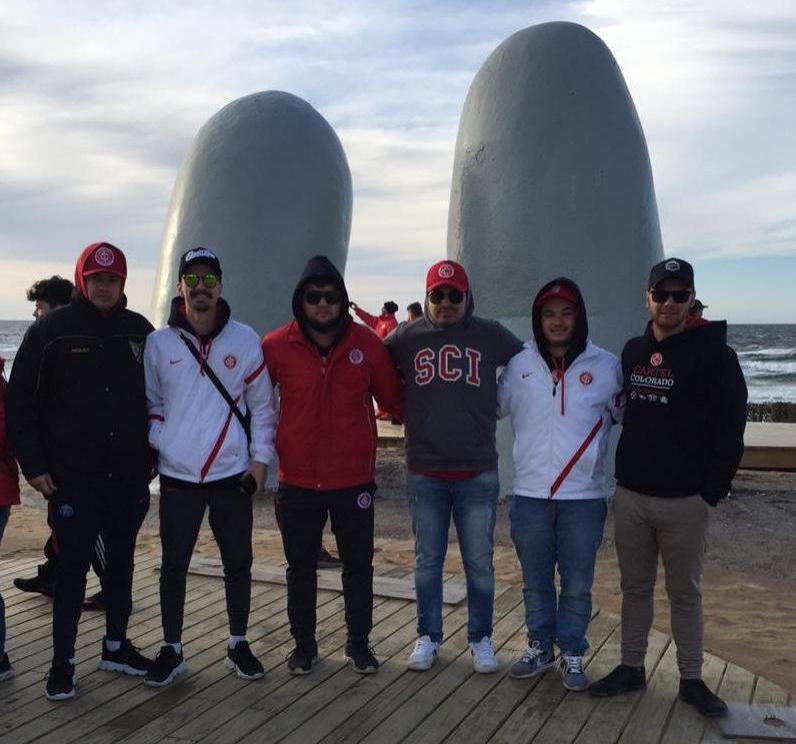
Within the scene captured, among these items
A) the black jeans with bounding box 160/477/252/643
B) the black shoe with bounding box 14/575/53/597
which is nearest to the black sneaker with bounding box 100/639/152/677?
the black jeans with bounding box 160/477/252/643

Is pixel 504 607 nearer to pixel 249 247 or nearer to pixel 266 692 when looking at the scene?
pixel 266 692

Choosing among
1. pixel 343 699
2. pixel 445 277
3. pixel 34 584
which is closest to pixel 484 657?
pixel 343 699

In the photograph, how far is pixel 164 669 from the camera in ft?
11.8

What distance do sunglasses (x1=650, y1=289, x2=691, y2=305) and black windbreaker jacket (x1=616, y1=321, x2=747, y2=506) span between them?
0.42 ft

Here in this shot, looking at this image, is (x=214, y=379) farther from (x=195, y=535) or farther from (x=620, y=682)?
(x=620, y=682)

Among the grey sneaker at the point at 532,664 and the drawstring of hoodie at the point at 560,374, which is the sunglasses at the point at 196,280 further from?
the grey sneaker at the point at 532,664

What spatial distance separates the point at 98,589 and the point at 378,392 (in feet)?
7.43

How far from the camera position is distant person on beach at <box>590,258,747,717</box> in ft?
10.7

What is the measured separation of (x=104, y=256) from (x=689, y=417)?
228 cm

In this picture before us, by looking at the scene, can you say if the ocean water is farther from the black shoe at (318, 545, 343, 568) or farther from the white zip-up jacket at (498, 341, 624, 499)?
the white zip-up jacket at (498, 341, 624, 499)

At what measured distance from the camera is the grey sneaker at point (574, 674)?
3547 millimetres

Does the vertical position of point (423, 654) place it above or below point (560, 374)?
below

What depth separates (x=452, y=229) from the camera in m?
8.67

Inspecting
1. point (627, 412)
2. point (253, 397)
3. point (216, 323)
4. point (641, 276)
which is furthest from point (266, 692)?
point (641, 276)
